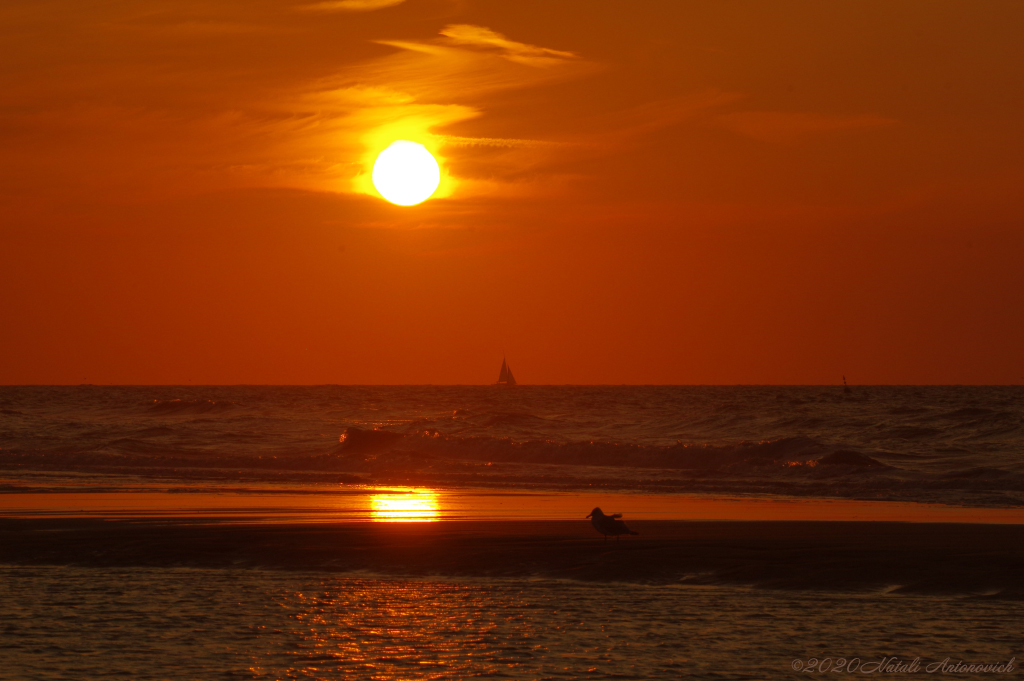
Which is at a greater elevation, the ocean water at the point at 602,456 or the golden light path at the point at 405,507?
the ocean water at the point at 602,456

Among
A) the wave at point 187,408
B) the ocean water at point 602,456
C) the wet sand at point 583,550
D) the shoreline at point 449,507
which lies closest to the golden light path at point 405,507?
the shoreline at point 449,507

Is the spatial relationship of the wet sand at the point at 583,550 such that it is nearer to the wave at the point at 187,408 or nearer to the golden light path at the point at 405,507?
the golden light path at the point at 405,507

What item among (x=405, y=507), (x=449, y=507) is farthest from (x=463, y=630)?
(x=405, y=507)

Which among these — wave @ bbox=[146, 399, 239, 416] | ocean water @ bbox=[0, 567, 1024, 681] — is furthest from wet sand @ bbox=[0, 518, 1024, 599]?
wave @ bbox=[146, 399, 239, 416]

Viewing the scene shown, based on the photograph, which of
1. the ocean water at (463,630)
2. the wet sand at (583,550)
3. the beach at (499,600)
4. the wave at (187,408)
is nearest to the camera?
the ocean water at (463,630)

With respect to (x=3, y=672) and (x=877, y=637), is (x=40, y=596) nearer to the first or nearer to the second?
(x=3, y=672)

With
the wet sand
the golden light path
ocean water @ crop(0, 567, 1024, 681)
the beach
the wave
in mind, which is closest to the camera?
ocean water @ crop(0, 567, 1024, 681)

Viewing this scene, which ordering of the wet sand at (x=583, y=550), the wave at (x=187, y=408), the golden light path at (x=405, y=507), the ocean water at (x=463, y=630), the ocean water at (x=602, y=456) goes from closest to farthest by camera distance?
1. the ocean water at (x=463, y=630)
2. the wet sand at (x=583, y=550)
3. the golden light path at (x=405, y=507)
4. the ocean water at (x=602, y=456)
5. the wave at (x=187, y=408)

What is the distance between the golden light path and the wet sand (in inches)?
46.3

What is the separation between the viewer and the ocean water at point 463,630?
9.01 meters

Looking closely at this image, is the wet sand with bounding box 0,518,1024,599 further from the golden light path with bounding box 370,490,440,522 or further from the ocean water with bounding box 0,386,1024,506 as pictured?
the ocean water with bounding box 0,386,1024,506

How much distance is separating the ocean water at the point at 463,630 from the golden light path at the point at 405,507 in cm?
701

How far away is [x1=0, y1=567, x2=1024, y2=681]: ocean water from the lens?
901cm

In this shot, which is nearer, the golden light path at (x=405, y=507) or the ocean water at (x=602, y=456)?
the golden light path at (x=405, y=507)
